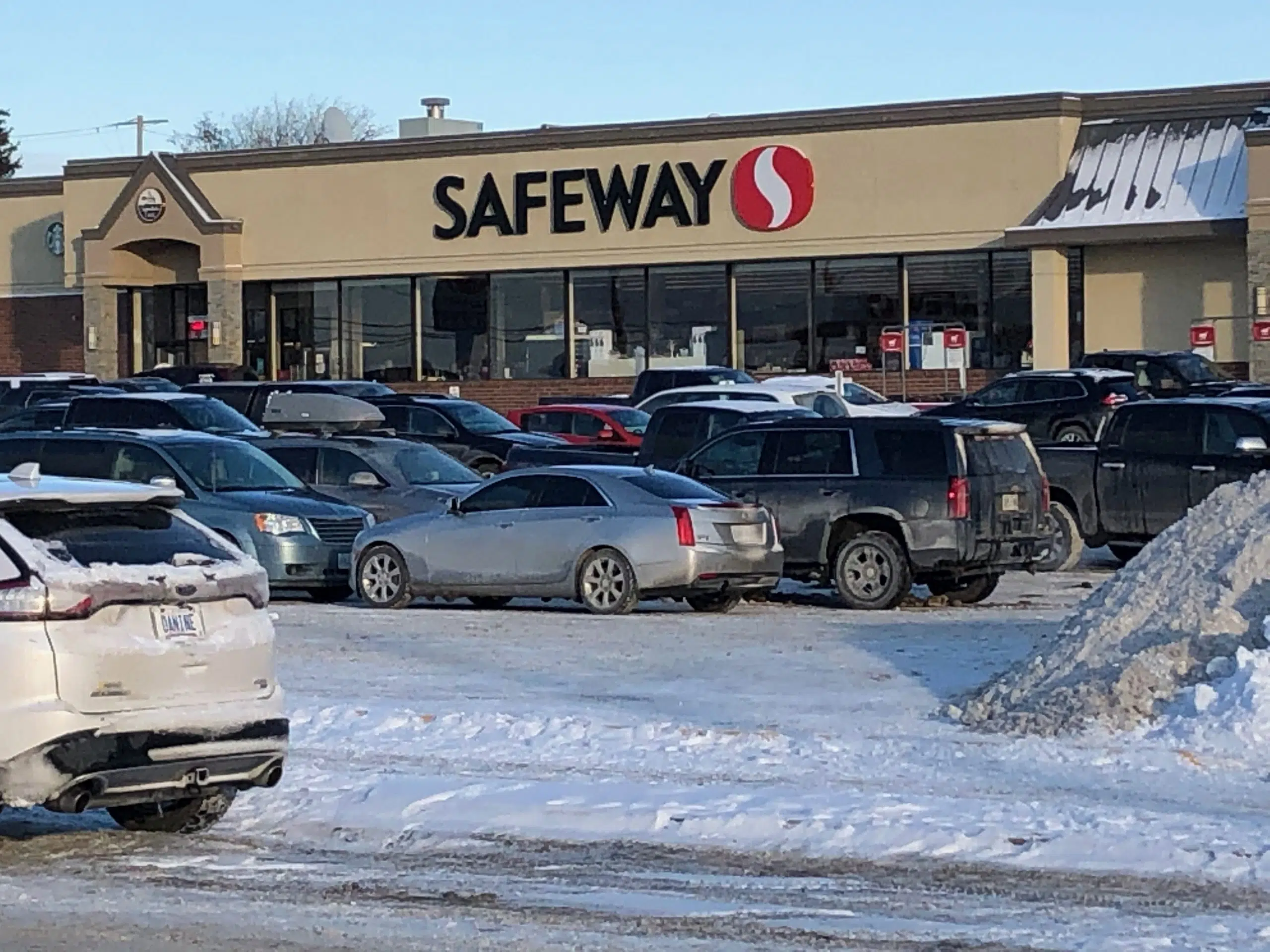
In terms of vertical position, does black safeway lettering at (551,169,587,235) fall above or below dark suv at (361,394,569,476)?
above

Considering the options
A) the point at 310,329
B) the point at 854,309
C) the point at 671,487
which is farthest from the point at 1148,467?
the point at 310,329

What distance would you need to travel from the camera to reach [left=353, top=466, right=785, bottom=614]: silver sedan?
1900 cm

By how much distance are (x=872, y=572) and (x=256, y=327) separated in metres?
34.3

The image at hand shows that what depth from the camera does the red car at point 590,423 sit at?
31.7 m

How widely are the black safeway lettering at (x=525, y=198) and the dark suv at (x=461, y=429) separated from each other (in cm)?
1677

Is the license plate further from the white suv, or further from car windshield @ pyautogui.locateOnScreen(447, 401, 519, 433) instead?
car windshield @ pyautogui.locateOnScreen(447, 401, 519, 433)

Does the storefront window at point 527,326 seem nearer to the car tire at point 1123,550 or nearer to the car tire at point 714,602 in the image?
the car tire at point 1123,550

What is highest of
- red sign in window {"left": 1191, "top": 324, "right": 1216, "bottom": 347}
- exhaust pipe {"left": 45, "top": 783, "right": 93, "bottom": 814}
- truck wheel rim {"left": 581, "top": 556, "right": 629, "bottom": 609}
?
red sign in window {"left": 1191, "top": 324, "right": 1216, "bottom": 347}

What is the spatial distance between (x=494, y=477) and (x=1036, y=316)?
2467 centimetres

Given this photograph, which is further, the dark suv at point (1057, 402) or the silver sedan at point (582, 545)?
the dark suv at point (1057, 402)

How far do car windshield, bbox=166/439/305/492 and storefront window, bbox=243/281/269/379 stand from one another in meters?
29.7

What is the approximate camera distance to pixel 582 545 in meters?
19.4

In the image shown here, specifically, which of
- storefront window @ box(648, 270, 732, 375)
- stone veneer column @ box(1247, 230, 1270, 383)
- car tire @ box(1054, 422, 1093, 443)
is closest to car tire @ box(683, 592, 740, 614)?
car tire @ box(1054, 422, 1093, 443)

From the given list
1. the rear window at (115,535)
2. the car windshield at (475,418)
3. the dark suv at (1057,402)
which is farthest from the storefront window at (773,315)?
the rear window at (115,535)
